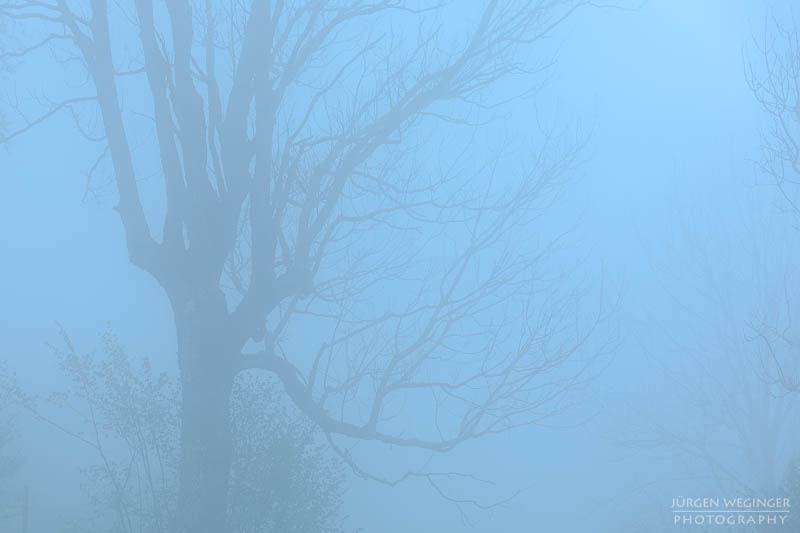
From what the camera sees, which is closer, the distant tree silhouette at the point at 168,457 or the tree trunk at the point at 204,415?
the tree trunk at the point at 204,415

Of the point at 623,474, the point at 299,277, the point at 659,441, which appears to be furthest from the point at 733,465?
the point at 299,277

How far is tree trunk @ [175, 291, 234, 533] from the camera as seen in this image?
16.8 feet

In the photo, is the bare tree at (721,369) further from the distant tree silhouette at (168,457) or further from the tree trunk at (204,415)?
the tree trunk at (204,415)

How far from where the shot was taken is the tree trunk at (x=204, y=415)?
16.8 feet

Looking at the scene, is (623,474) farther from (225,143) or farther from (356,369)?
(225,143)

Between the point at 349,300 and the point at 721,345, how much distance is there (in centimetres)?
1053

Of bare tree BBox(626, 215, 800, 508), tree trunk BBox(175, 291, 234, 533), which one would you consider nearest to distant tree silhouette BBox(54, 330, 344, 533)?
tree trunk BBox(175, 291, 234, 533)

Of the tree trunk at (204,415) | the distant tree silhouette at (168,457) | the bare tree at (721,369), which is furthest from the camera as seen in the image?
the bare tree at (721,369)

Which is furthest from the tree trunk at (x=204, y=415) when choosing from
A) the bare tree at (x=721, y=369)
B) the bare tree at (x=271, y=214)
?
the bare tree at (x=721, y=369)

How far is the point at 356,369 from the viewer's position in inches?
280

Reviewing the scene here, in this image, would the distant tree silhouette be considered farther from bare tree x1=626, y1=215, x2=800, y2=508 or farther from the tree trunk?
bare tree x1=626, y1=215, x2=800, y2=508

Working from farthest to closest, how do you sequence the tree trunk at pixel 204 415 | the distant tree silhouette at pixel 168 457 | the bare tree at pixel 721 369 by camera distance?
the bare tree at pixel 721 369, the distant tree silhouette at pixel 168 457, the tree trunk at pixel 204 415

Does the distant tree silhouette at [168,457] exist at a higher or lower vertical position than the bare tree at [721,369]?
lower

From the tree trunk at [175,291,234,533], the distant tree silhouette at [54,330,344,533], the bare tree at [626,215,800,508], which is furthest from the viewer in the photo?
the bare tree at [626,215,800,508]
